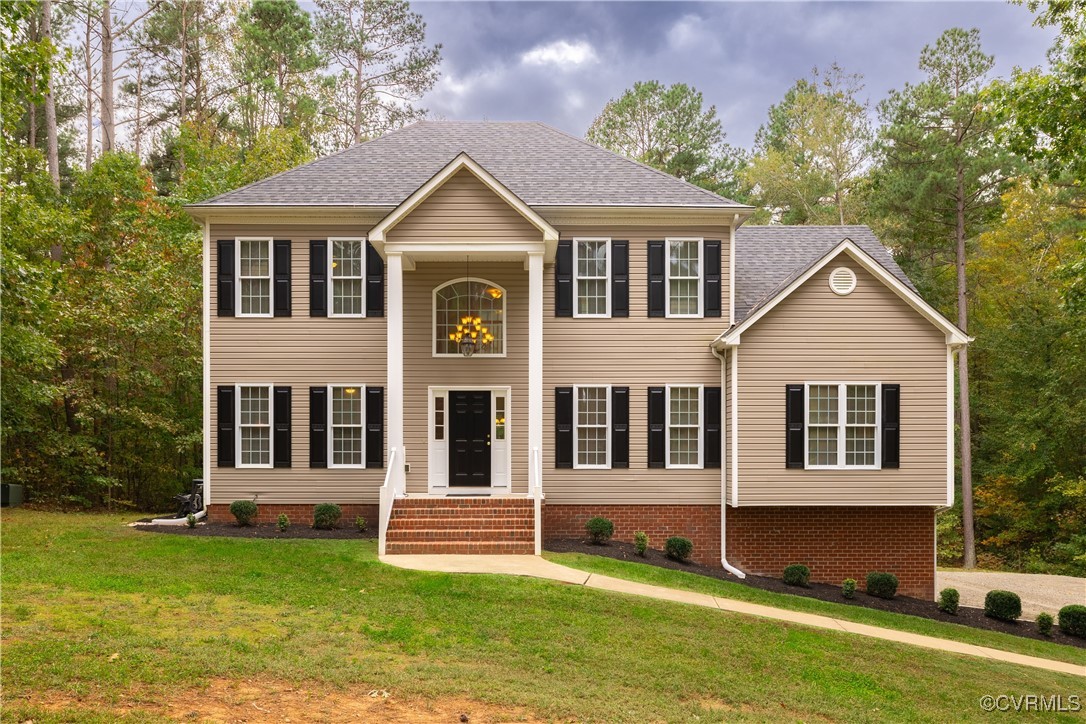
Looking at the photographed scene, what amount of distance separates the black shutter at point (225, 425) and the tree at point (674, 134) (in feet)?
76.2

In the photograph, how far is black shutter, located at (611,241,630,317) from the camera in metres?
14.8

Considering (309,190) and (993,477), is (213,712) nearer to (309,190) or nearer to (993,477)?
(309,190)

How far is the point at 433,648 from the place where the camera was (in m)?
7.34

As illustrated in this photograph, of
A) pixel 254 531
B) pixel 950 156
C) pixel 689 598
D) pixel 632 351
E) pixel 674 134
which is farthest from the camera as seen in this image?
pixel 674 134

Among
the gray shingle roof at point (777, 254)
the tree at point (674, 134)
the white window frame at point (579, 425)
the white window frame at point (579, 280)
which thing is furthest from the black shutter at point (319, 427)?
the tree at point (674, 134)

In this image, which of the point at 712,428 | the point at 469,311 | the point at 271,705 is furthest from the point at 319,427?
the point at 271,705

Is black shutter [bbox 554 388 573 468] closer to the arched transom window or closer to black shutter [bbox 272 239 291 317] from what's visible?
the arched transom window

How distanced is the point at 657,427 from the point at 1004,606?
6984 mm

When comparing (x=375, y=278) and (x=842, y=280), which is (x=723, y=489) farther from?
(x=375, y=278)

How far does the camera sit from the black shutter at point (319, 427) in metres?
14.6

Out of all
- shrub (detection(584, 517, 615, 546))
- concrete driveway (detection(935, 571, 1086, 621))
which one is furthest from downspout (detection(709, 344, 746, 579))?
concrete driveway (detection(935, 571, 1086, 621))

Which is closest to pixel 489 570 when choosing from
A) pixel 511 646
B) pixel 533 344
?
pixel 511 646

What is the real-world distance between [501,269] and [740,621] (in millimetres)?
8513

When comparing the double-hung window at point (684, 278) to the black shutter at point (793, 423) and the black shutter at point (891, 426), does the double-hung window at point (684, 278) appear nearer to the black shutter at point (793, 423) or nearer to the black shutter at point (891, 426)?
the black shutter at point (793, 423)
